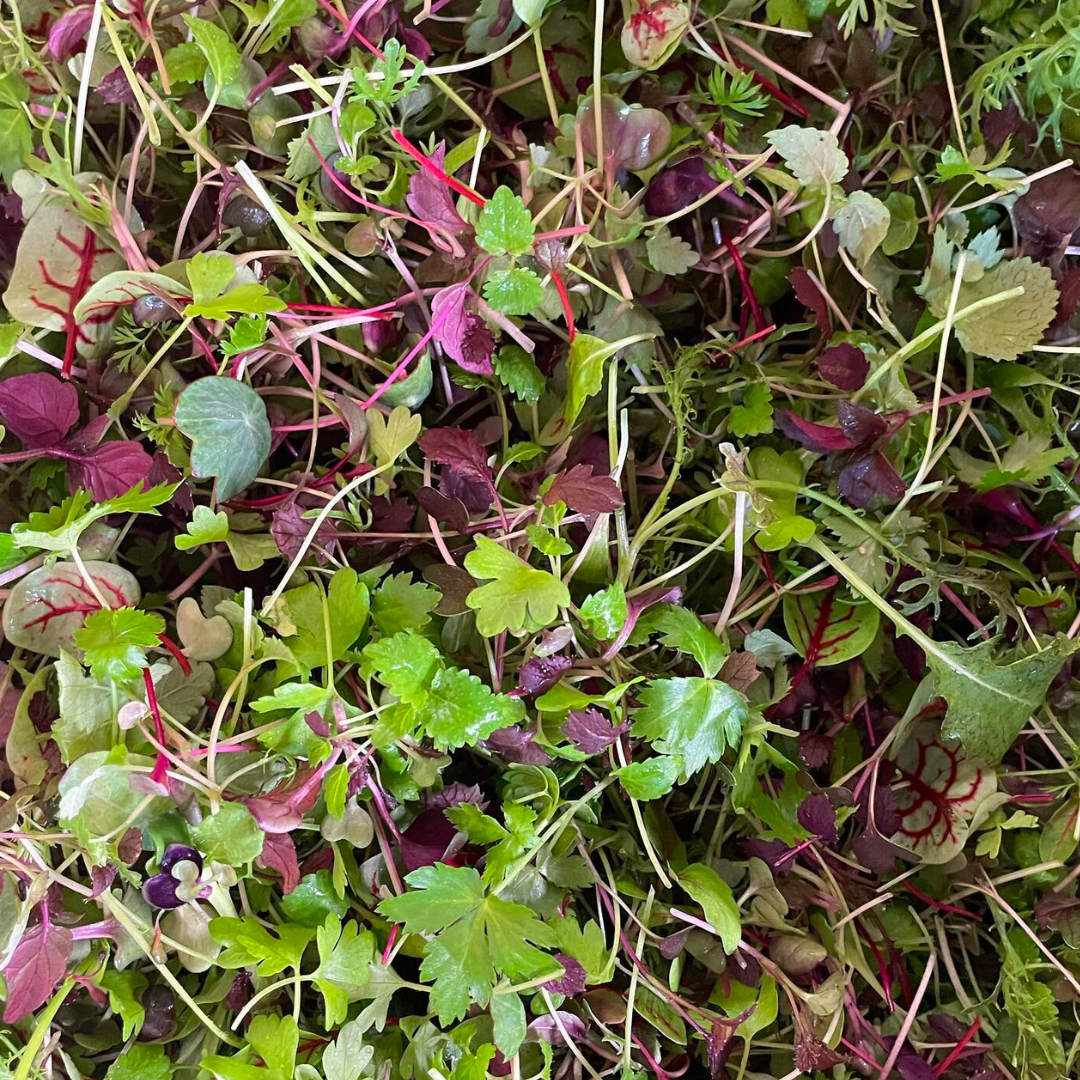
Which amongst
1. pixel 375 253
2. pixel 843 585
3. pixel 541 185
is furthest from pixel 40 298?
pixel 843 585

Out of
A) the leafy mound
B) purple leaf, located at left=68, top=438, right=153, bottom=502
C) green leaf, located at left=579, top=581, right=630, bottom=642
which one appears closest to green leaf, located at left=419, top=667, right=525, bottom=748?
the leafy mound

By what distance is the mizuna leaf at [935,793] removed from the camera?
2.87 ft

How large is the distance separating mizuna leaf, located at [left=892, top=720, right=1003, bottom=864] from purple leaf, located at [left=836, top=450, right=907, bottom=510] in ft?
0.87

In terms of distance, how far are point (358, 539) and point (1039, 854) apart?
74cm

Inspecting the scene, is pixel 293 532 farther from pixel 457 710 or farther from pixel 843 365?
pixel 843 365

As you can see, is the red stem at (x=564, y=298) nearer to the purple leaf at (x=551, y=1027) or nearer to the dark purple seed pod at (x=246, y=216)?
the dark purple seed pod at (x=246, y=216)

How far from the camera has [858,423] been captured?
0.79m

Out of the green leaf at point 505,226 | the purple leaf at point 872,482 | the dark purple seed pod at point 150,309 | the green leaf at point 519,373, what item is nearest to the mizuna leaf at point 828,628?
the purple leaf at point 872,482

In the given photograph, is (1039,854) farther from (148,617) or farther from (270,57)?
(270,57)

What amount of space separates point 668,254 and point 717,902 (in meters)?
0.58

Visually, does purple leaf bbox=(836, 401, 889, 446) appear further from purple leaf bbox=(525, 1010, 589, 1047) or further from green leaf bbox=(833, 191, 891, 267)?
purple leaf bbox=(525, 1010, 589, 1047)

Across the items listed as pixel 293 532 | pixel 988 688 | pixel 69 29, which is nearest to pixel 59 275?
pixel 69 29

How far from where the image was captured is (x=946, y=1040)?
0.90 meters

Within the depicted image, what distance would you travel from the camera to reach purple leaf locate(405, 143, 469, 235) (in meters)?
0.74
